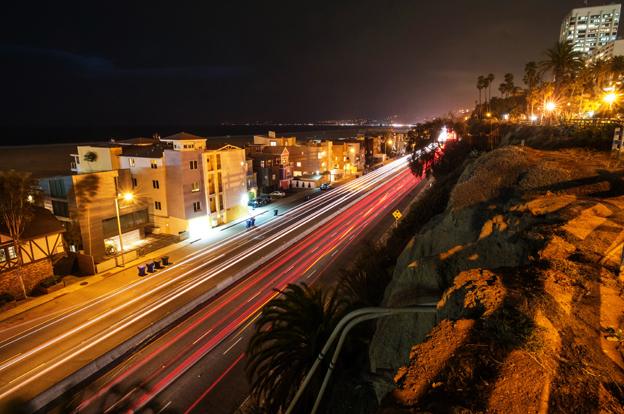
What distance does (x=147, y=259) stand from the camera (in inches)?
1412

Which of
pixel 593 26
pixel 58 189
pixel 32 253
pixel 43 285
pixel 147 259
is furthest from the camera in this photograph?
pixel 593 26

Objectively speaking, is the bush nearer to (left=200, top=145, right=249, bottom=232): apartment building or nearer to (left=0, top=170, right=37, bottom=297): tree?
(left=0, top=170, right=37, bottom=297): tree

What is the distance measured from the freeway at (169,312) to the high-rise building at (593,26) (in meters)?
180

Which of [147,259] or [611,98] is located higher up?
[611,98]

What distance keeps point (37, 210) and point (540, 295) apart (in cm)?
3865

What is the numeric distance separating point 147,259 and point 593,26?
207 meters

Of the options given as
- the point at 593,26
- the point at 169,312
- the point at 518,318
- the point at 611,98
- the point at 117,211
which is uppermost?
the point at 593,26

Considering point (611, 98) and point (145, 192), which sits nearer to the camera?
point (611, 98)

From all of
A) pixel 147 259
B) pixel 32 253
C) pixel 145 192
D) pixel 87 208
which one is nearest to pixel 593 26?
pixel 145 192

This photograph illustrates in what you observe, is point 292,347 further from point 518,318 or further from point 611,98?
point 611,98

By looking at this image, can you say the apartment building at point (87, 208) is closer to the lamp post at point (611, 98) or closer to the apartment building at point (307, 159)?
the apartment building at point (307, 159)

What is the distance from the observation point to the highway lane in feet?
56.2

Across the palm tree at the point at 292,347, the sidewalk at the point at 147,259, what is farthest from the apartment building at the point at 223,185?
the palm tree at the point at 292,347

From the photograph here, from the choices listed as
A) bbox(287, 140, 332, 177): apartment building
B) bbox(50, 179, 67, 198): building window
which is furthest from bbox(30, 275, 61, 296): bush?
bbox(287, 140, 332, 177): apartment building
